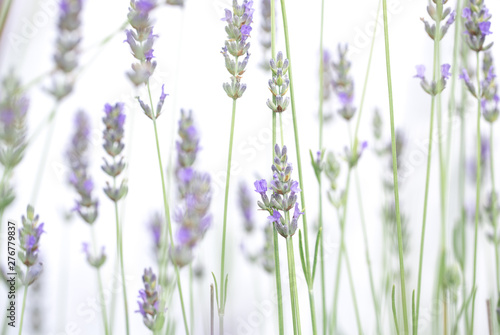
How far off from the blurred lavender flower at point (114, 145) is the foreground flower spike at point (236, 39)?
21 centimetres

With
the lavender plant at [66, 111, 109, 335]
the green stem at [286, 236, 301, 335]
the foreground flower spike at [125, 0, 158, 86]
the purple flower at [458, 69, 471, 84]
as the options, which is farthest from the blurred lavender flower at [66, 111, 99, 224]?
the purple flower at [458, 69, 471, 84]

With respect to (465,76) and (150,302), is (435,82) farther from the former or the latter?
(150,302)

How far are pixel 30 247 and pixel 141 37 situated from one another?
363 millimetres

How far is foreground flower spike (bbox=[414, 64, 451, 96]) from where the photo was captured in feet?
2.18

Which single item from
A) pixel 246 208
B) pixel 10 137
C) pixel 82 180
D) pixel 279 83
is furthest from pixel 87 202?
pixel 246 208

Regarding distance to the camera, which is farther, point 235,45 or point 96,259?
point 96,259

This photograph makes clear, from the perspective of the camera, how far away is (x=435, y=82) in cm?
68

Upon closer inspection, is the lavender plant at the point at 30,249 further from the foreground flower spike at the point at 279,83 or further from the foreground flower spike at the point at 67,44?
the foreground flower spike at the point at 279,83

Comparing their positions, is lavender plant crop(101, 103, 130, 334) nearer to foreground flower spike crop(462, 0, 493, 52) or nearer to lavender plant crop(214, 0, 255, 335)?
lavender plant crop(214, 0, 255, 335)

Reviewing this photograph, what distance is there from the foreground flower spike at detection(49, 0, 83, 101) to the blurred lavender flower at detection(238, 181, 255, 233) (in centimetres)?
67

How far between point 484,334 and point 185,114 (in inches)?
34.2

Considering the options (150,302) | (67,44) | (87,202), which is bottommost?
(150,302)

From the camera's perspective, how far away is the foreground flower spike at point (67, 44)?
2.45 feet

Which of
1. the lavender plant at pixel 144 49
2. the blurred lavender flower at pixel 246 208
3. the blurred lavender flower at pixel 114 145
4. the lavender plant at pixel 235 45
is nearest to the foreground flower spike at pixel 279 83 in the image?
the lavender plant at pixel 235 45
